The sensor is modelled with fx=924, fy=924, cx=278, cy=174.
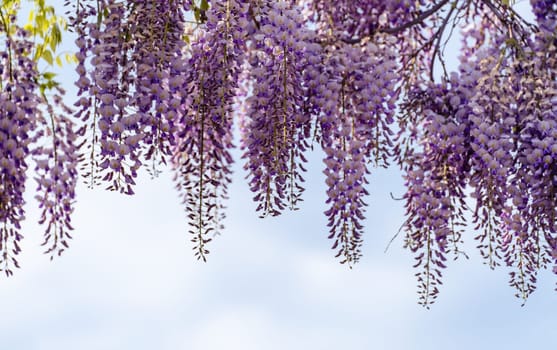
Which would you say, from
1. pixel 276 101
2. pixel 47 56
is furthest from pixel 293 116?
pixel 47 56

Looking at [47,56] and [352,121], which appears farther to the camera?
[47,56]

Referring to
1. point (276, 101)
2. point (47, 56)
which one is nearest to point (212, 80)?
point (276, 101)

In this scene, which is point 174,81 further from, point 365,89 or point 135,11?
point 365,89

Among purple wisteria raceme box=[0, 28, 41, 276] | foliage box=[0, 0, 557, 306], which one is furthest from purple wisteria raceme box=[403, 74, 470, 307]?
purple wisteria raceme box=[0, 28, 41, 276]

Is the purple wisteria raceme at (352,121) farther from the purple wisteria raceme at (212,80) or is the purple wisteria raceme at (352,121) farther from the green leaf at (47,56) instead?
Answer: the green leaf at (47,56)

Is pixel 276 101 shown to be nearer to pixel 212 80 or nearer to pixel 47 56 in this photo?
pixel 212 80

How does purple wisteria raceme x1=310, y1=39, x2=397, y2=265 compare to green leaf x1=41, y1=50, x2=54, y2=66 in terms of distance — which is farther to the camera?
green leaf x1=41, y1=50, x2=54, y2=66

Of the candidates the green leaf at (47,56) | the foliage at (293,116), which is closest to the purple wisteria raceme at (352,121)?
the foliage at (293,116)

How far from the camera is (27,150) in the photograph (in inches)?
125

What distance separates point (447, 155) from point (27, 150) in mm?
1606

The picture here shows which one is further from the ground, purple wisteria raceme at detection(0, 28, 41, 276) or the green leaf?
the green leaf

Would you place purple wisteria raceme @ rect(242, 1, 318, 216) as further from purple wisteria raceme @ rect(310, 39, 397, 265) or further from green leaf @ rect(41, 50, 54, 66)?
green leaf @ rect(41, 50, 54, 66)

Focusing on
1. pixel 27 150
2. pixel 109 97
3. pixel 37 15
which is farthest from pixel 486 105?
pixel 37 15

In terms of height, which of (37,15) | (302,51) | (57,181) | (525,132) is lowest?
(57,181)
